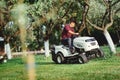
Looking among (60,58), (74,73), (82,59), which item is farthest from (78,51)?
(74,73)

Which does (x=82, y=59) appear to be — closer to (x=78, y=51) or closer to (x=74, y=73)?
(x=78, y=51)

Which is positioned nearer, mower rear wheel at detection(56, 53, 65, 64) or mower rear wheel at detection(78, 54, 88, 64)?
mower rear wheel at detection(78, 54, 88, 64)

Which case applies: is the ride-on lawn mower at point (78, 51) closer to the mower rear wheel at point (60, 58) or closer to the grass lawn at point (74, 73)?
the mower rear wheel at point (60, 58)

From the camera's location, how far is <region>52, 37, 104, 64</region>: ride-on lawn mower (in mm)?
18641

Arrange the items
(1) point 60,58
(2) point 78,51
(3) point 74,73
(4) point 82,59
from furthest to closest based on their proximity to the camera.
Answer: (1) point 60,58 < (2) point 78,51 < (4) point 82,59 < (3) point 74,73

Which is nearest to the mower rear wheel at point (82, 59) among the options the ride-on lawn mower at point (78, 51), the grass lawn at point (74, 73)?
the ride-on lawn mower at point (78, 51)

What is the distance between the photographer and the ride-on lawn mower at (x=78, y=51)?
18.6m

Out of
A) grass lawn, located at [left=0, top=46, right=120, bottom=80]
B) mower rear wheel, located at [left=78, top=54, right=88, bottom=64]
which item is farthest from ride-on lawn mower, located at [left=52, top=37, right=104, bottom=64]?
grass lawn, located at [left=0, top=46, right=120, bottom=80]

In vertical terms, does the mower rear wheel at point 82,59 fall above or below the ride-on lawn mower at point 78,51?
below

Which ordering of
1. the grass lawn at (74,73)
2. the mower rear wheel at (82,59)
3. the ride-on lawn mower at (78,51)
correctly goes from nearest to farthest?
the grass lawn at (74,73)
the mower rear wheel at (82,59)
the ride-on lawn mower at (78,51)

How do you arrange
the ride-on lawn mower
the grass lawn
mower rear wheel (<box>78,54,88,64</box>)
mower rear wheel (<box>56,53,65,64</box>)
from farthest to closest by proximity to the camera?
mower rear wheel (<box>56,53,65,64</box>) → the ride-on lawn mower → mower rear wheel (<box>78,54,88,64</box>) → the grass lawn

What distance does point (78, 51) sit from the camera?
18.8 metres

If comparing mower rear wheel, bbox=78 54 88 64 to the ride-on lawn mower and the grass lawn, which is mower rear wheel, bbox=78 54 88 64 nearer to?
the ride-on lawn mower

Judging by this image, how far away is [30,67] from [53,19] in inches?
1112
